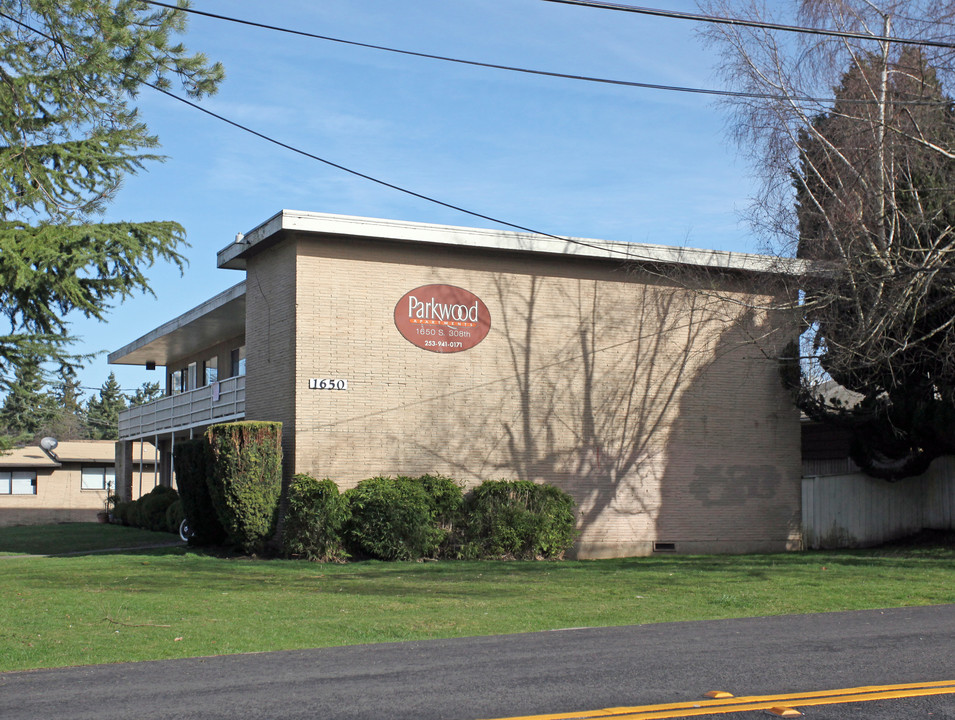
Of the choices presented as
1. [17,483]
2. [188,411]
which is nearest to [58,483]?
[17,483]

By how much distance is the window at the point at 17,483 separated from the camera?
150 feet

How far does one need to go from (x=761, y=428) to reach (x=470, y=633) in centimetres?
1475

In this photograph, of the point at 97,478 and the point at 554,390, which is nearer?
the point at 554,390

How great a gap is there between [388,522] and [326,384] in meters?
3.19

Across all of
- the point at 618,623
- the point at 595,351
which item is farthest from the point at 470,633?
the point at 595,351

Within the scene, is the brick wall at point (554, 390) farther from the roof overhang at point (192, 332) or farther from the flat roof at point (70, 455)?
the flat roof at point (70, 455)

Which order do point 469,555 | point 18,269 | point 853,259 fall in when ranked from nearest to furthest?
point 18,269
point 853,259
point 469,555

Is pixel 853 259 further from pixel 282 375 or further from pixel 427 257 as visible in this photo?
pixel 282 375

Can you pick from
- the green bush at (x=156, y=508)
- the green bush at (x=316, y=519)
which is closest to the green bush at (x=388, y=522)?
the green bush at (x=316, y=519)

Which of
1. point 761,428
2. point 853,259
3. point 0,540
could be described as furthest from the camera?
point 0,540

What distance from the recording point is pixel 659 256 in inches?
907

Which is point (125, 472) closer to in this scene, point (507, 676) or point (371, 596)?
point (371, 596)

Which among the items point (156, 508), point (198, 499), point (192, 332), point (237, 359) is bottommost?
point (156, 508)

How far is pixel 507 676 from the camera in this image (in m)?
8.30
